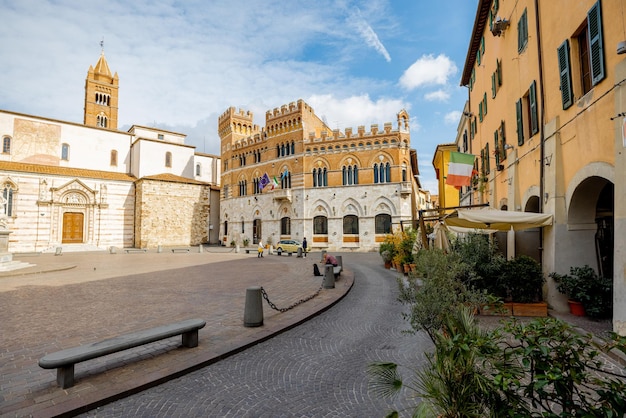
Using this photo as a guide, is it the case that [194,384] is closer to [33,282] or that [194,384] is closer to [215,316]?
[215,316]

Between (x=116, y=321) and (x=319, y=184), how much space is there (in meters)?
27.3

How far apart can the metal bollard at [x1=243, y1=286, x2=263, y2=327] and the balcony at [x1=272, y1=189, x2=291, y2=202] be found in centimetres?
2758

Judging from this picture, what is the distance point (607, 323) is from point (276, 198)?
30.6 m

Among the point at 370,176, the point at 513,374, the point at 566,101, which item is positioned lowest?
the point at 513,374

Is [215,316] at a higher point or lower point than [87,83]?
lower

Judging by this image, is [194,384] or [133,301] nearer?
[194,384]

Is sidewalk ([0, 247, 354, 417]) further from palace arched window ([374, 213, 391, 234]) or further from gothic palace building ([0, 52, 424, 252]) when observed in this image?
gothic palace building ([0, 52, 424, 252])

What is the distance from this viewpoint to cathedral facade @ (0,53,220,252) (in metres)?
29.8

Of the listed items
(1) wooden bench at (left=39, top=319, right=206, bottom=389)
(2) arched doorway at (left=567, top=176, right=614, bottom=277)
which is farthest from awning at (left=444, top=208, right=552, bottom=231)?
(1) wooden bench at (left=39, top=319, right=206, bottom=389)

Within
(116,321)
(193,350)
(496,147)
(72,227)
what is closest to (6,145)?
(72,227)

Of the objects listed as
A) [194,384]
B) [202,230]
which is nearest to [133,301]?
[194,384]

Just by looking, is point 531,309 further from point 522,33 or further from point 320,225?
point 320,225

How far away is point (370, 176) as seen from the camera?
31203 millimetres

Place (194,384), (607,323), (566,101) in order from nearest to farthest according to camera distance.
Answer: (194,384) → (607,323) → (566,101)
